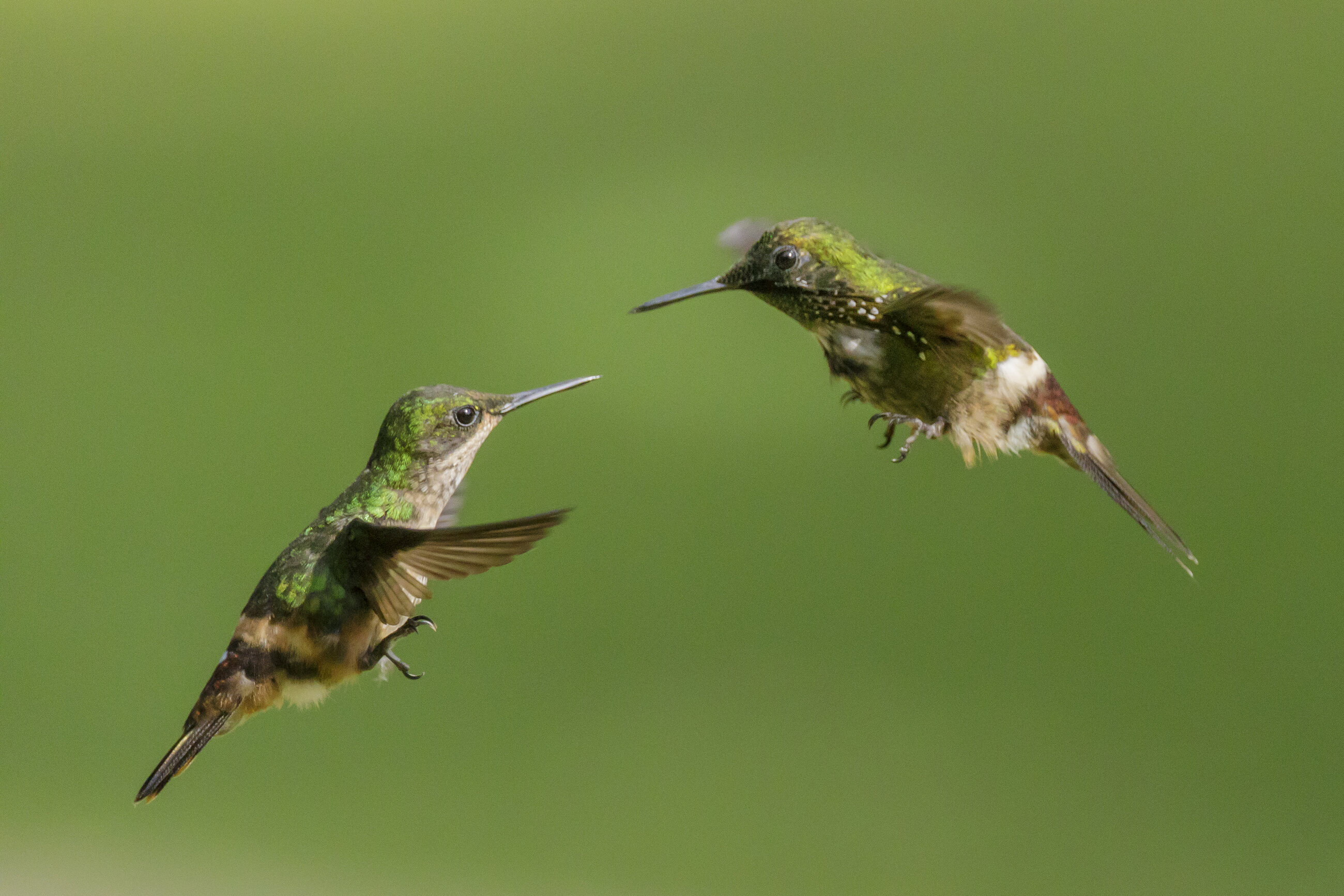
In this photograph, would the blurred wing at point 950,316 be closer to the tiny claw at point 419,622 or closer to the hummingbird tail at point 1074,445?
the hummingbird tail at point 1074,445

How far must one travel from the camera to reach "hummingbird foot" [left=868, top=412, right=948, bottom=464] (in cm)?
76

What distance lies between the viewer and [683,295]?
746 millimetres

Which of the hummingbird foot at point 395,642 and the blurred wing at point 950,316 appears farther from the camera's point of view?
the hummingbird foot at point 395,642

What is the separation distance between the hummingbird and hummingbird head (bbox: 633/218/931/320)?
143 millimetres

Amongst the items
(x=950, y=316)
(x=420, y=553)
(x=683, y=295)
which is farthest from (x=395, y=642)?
(x=950, y=316)

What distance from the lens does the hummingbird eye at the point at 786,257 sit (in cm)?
76

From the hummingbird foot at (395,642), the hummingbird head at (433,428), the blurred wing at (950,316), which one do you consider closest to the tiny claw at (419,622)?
the hummingbird foot at (395,642)

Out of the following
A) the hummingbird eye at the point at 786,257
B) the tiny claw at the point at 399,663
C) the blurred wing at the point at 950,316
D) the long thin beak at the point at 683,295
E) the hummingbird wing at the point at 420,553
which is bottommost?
the tiny claw at the point at 399,663

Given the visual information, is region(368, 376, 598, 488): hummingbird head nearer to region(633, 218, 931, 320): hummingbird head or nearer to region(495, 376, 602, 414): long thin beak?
region(495, 376, 602, 414): long thin beak

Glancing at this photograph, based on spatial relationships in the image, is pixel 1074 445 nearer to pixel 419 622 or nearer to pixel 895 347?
pixel 895 347

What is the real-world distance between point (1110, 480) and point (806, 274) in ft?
0.84

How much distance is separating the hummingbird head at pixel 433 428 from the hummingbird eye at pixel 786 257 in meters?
0.18

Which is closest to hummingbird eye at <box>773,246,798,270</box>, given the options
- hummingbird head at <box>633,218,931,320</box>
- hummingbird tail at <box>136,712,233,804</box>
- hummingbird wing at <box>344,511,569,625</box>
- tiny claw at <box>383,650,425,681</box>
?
hummingbird head at <box>633,218,931,320</box>

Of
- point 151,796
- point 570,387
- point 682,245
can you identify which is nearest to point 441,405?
point 570,387
